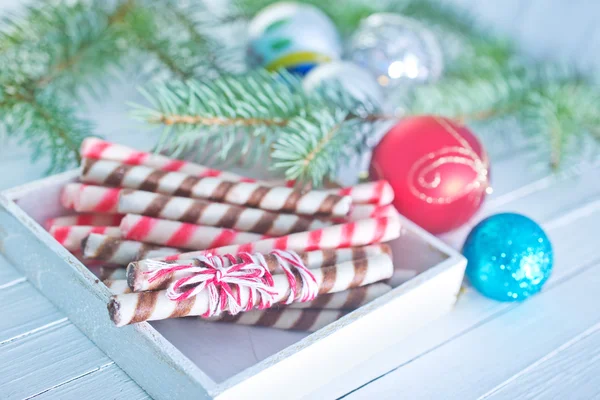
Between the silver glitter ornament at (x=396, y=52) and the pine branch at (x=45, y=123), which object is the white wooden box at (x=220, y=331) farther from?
the silver glitter ornament at (x=396, y=52)

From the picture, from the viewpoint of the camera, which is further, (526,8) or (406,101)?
(526,8)

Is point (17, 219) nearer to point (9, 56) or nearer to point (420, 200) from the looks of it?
point (9, 56)

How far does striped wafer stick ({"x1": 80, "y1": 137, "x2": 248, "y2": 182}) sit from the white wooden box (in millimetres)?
37

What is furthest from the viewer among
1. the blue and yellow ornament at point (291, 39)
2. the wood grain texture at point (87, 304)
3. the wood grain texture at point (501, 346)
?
the blue and yellow ornament at point (291, 39)

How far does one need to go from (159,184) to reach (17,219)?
156mm

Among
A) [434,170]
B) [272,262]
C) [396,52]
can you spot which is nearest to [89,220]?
[272,262]

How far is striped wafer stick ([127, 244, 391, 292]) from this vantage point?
58cm

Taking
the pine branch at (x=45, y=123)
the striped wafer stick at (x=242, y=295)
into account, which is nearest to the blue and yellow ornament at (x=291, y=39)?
the pine branch at (x=45, y=123)

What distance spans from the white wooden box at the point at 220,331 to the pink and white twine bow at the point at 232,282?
0.15ft

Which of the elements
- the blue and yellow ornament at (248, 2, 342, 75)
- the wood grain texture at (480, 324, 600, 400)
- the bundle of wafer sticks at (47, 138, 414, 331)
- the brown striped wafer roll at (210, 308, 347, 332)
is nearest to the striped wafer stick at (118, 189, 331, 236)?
the bundle of wafer sticks at (47, 138, 414, 331)

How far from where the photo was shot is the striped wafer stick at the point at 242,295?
0.55 m

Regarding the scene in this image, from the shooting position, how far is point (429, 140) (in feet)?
2.61

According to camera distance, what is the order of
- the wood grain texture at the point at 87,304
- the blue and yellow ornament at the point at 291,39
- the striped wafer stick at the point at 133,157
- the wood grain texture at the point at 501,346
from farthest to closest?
the blue and yellow ornament at the point at 291,39
the striped wafer stick at the point at 133,157
the wood grain texture at the point at 501,346
the wood grain texture at the point at 87,304

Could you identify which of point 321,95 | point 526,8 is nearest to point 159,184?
point 321,95
